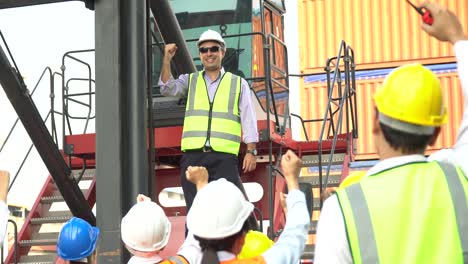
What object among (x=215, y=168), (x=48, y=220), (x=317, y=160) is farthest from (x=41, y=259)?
(x=215, y=168)

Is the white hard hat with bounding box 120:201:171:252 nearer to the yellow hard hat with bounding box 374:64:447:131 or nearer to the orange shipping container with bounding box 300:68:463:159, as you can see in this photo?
the yellow hard hat with bounding box 374:64:447:131

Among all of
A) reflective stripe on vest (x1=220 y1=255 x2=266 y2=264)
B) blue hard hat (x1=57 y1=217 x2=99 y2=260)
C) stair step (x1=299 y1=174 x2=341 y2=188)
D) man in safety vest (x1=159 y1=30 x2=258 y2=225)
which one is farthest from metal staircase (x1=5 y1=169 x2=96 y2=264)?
reflective stripe on vest (x1=220 y1=255 x2=266 y2=264)

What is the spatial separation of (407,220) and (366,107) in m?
16.4

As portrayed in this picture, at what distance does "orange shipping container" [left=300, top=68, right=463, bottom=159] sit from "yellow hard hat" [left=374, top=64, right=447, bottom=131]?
15.0m

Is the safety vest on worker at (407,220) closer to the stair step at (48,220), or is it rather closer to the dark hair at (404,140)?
the dark hair at (404,140)

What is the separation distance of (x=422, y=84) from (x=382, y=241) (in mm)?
486

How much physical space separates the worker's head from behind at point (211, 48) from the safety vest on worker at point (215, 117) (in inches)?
5.9

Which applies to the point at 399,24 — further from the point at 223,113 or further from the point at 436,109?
the point at 436,109

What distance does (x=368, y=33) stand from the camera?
19.9 meters

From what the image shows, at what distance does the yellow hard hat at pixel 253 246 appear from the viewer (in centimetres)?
400

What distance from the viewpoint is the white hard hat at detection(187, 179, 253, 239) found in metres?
3.00

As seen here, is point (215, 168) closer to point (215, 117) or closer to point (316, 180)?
point (215, 117)

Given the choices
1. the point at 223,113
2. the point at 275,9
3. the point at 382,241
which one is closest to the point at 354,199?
the point at 382,241

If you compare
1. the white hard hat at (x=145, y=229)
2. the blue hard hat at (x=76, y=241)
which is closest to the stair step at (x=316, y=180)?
the blue hard hat at (x=76, y=241)
